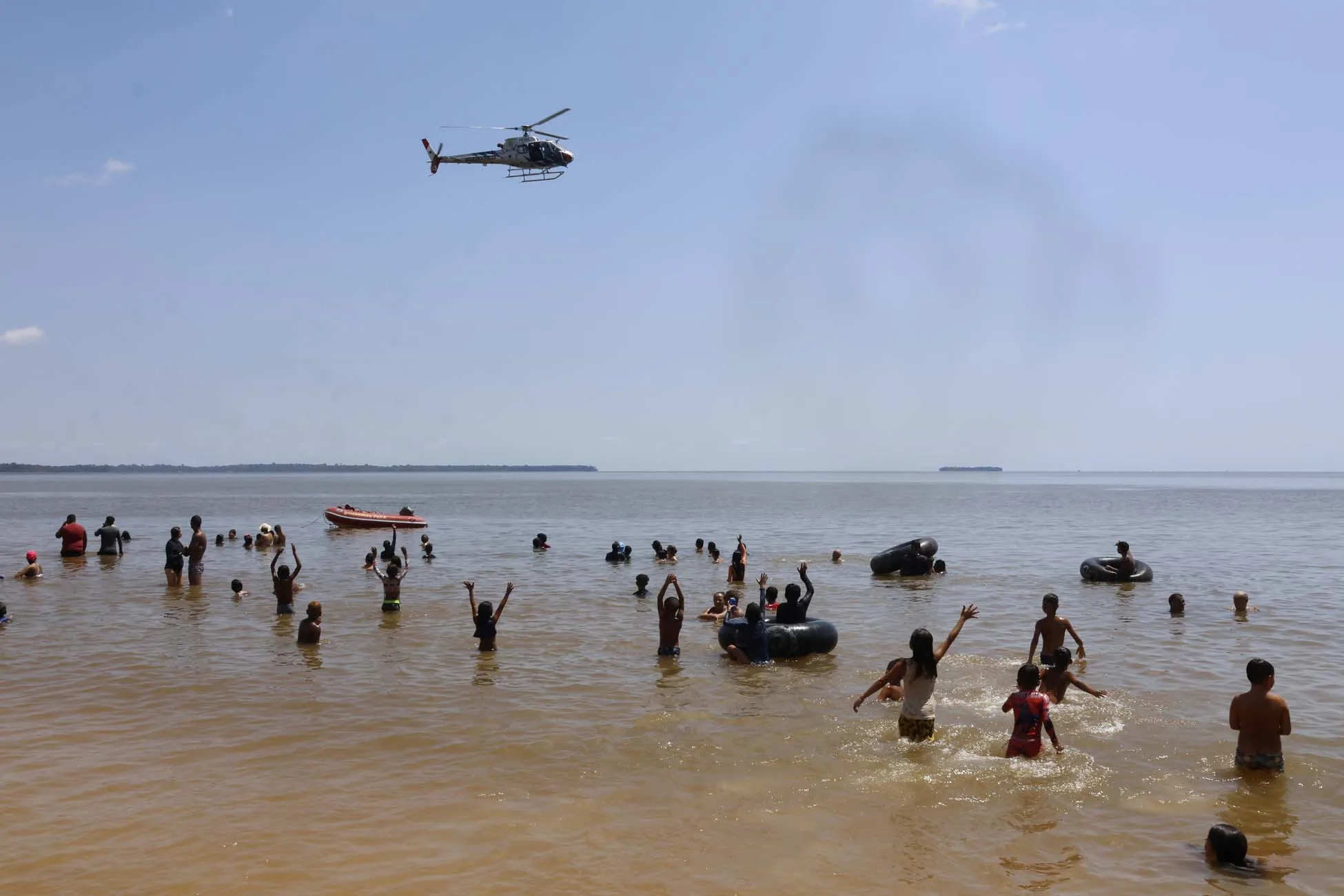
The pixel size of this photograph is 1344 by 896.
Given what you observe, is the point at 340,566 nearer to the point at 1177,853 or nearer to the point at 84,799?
the point at 84,799

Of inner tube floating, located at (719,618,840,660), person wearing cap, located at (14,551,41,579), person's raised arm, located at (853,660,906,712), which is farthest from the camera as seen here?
person wearing cap, located at (14,551,41,579)

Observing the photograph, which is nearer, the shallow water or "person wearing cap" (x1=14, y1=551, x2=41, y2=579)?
the shallow water

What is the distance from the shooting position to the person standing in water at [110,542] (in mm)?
28578

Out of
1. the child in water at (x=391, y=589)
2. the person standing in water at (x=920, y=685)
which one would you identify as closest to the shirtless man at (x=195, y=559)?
the child in water at (x=391, y=589)

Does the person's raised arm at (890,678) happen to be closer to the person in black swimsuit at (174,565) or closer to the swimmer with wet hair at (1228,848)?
the swimmer with wet hair at (1228,848)

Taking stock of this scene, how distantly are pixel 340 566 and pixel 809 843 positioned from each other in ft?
79.7

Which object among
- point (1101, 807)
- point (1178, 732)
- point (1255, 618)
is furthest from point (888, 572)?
point (1101, 807)

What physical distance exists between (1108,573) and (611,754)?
1939 centimetres

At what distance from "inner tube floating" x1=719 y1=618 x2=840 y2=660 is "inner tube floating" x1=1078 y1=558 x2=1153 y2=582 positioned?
13114 millimetres

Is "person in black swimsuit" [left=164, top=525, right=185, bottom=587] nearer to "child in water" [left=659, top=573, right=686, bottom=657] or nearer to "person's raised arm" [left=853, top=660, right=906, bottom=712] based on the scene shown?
"child in water" [left=659, top=573, right=686, bottom=657]

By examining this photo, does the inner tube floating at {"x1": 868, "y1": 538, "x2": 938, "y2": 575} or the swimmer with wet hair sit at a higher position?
the inner tube floating at {"x1": 868, "y1": 538, "x2": 938, "y2": 575}

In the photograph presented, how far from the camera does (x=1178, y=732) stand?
1039 centimetres

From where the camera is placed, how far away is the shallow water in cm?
696

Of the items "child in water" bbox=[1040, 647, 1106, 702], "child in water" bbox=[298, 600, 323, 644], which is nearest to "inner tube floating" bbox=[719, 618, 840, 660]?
"child in water" bbox=[1040, 647, 1106, 702]
